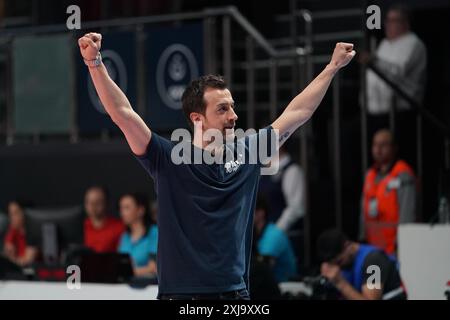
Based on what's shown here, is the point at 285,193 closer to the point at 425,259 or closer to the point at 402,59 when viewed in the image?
the point at 402,59

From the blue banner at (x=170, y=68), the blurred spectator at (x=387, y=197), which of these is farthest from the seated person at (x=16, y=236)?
A: the blurred spectator at (x=387, y=197)

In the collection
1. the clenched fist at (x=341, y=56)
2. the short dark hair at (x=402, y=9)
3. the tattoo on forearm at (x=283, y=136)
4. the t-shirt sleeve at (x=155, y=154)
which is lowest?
the t-shirt sleeve at (x=155, y=154)

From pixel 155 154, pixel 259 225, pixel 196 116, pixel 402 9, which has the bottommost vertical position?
pixel 259 225

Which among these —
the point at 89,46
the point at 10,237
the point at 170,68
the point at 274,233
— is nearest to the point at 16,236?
the point at 10,237

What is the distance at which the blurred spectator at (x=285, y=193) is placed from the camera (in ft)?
33.8

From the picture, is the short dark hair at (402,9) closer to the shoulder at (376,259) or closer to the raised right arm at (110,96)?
the shoulder at (376,259)

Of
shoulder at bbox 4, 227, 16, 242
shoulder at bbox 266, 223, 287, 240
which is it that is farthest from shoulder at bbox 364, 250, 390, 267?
shoulder at bbox 4, 227, 16, 242

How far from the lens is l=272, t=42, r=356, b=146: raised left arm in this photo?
4.82 m

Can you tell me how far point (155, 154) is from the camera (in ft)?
14.7

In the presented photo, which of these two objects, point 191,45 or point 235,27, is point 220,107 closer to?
point 191,45

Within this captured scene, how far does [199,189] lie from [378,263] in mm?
3427

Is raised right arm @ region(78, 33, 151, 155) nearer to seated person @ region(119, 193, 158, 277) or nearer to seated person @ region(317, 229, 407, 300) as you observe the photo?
seated person @ region(317, 229, 407, 300)

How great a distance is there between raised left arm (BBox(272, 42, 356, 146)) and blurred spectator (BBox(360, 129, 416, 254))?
4.68 m

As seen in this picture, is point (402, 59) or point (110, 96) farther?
point (402, 59)
